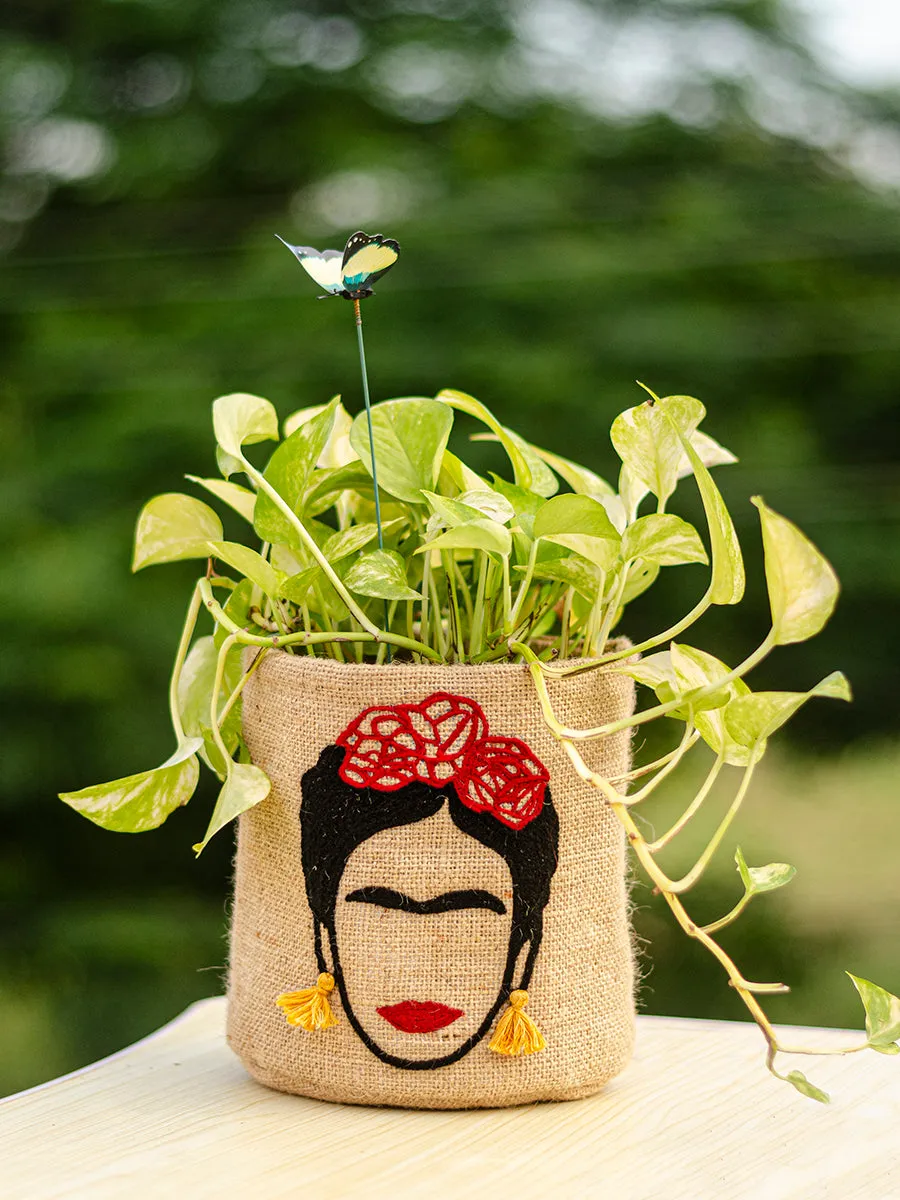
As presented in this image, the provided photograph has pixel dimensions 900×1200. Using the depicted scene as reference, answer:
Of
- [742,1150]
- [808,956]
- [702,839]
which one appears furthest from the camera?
[808,956]

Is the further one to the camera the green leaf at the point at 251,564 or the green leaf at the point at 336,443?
the green leaf at the point at 336,443

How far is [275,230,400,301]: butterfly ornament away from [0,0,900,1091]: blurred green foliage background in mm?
1249

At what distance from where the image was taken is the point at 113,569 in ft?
6.46

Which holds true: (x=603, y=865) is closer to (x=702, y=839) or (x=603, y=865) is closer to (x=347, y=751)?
(x=347, y=751)

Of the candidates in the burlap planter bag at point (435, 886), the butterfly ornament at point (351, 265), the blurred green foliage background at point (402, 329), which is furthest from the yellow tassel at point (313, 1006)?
the blurred green foliage background at point (402, 329)

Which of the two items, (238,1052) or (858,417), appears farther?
(858,417)

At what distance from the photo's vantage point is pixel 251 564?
0.56 metres

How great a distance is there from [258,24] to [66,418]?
34.5 inches

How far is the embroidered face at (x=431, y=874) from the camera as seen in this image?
544mm

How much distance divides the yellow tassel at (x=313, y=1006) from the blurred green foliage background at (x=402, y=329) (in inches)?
52.5

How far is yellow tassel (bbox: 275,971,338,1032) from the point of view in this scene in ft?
Answer: 1.81

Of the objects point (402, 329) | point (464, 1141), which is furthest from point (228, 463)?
point (402, 329)

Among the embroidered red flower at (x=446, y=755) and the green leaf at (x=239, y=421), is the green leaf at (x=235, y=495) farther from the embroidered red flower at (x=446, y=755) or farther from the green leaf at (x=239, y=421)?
the embroidered red flower at (x=446, y=755)

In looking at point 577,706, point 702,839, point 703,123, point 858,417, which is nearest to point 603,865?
point 577,706
